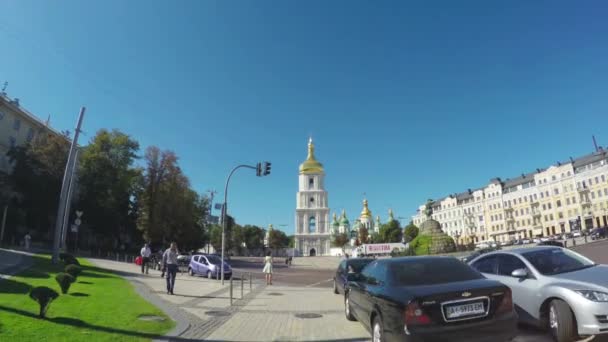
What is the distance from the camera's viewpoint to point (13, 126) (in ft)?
170

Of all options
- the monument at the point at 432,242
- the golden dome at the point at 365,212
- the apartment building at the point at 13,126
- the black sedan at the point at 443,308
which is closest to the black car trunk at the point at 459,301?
the black sedan at the point at 443,308

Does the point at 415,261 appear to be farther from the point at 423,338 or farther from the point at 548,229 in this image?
the point at 548,229

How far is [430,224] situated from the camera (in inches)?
1244

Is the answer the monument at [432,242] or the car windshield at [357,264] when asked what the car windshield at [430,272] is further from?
the monument at [432,242]

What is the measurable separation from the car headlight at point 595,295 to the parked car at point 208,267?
20.4 meters

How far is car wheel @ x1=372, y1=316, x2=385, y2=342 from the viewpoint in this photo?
5611mm

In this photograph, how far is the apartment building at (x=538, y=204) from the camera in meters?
71.3

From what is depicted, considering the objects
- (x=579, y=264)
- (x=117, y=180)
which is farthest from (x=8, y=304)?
(x=117, y=180)

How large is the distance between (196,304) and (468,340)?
9.68 meters

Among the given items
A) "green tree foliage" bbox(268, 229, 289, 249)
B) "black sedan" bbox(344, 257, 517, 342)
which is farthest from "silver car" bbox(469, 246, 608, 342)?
"green tree foliage" bbox(268, 229, 289, 249)

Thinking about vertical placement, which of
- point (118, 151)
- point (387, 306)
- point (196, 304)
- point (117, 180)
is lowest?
point (196, 304)

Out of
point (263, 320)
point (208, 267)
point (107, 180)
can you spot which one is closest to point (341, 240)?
point (107, 180)

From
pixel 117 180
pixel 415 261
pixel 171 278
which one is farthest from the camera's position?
pixel 117 180

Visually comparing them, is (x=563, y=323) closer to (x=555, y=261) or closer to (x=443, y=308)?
(x=555, y=261)
